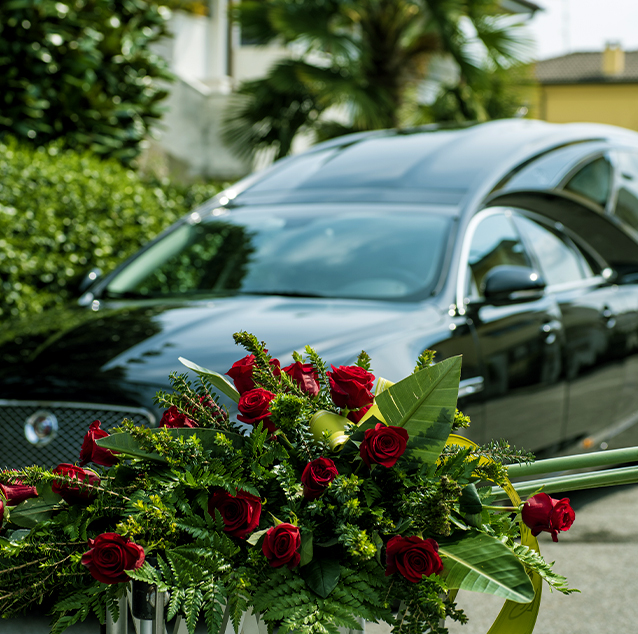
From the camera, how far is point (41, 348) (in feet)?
10.8

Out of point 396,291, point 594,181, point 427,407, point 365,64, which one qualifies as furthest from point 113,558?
point 365,64

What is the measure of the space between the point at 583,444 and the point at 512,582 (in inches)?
126

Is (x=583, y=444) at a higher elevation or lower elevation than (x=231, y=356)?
lower

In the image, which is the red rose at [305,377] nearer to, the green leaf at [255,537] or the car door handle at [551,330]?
the green leaf at [255,537]

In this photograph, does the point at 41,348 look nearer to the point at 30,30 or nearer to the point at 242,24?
the point at 30,30

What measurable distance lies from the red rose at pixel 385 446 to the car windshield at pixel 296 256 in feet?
7.60

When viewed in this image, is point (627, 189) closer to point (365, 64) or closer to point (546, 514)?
point (546, 514)

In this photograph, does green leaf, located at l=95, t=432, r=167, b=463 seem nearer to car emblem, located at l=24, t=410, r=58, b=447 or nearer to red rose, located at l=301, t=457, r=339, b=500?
red rose, located at l=301, t=457, r=339, b=500

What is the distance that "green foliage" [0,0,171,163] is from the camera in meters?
8.38

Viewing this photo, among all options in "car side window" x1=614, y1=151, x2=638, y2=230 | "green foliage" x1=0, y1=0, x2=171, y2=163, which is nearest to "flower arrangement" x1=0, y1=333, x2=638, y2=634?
A: "car side window" x1=614, y1=151, x2=638, y2=230

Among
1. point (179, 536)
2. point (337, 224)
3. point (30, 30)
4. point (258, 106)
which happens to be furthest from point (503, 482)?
point (258, 106)

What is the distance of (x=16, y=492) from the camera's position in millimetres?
1426

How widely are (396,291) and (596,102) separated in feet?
130

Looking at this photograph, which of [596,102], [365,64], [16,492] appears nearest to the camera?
[16,492]
